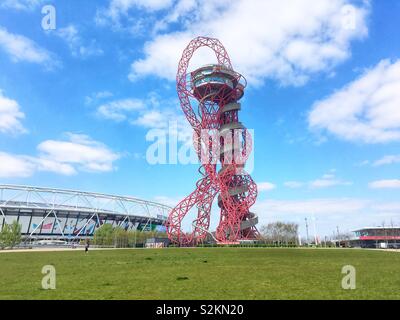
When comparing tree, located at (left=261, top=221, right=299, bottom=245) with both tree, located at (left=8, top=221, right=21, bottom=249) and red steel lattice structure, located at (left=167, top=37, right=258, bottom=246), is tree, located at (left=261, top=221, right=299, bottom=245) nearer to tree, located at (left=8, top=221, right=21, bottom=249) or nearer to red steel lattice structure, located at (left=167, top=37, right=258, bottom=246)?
red steel lattice structure, located at (left=167, top=37, right=258, bottom=246)

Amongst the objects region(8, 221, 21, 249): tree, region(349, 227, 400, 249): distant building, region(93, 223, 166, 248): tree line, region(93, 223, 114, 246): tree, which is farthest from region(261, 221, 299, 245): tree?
region(8, 221, 21, 249): tree

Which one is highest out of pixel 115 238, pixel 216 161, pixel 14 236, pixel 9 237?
pixel 216 161

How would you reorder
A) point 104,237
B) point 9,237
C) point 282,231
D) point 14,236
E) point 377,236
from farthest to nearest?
point 377,236 < point 282,231 < point 104,237 < point 14,236 < point 9,237

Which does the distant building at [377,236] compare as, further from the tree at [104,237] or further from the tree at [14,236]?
the tree at [14,236]

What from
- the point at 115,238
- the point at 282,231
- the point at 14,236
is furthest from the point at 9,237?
the point at 282,231

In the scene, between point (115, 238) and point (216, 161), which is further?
point (115, 238)

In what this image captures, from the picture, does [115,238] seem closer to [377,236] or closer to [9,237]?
[9,237]

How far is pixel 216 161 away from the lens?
78000 mm

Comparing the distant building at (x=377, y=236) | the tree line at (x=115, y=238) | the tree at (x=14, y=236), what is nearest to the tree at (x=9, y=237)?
the tree at (x=14, y=236)

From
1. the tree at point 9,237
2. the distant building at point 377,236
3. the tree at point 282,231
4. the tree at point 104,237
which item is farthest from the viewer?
the distant building at point 377,236

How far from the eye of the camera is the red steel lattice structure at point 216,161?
77.1m

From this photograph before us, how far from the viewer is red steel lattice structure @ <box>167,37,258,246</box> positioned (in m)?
77.1
